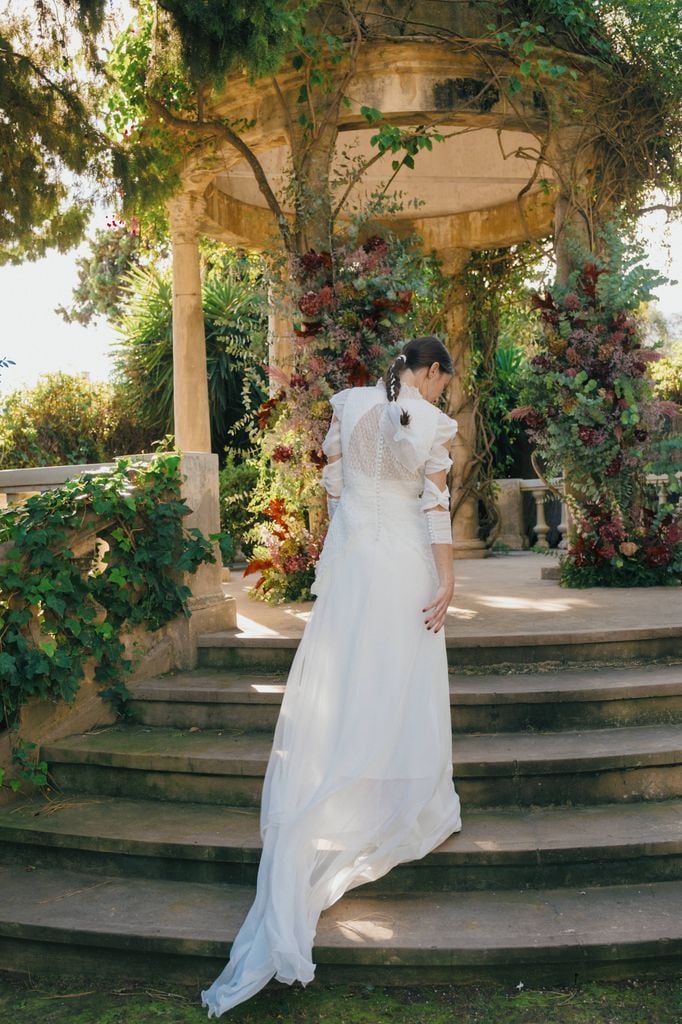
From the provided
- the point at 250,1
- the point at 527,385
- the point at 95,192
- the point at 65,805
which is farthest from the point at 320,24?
the point at 65,805

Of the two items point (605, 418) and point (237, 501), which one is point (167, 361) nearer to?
point (237, 501)

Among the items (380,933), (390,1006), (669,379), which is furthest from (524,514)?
(390,1006)

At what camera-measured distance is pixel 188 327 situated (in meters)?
8.91

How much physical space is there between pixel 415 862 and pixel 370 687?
648 millimetres

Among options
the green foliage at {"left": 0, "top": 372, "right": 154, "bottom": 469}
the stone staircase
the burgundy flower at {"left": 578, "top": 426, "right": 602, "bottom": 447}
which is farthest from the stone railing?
the stone staircase

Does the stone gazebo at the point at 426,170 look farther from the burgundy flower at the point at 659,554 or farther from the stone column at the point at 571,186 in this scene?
the burgundy flower at the point at 659,554

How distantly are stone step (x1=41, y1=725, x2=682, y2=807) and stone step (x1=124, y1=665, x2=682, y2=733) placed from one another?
2.8 inches

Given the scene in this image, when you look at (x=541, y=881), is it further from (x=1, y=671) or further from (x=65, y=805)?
(x=1, y=671)

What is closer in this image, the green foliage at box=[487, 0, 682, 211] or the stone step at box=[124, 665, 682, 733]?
the stone step at box=[124, 665, 682, 733]

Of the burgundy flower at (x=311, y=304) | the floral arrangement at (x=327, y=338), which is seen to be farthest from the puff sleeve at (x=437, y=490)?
the burgundy flower at (x=311, y=304)

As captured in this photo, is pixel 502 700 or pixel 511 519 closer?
pixel 502 700

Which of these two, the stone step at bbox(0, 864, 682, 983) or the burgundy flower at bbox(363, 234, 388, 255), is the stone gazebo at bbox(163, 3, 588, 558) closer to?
the burgundy flower at bbox(363, 234, 388, 255)

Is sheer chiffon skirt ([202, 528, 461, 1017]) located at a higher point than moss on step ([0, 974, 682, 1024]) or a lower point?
higher

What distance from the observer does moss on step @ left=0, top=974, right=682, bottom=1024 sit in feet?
10.4
